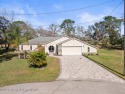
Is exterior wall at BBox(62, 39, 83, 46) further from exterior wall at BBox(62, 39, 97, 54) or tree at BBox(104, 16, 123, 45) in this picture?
tree at BBox(104, 16, 123, 45)

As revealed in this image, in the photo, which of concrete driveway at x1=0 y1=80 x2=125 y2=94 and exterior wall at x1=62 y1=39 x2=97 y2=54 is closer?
concrete driveway at x1=0 y1=80 x2=125 y2=94

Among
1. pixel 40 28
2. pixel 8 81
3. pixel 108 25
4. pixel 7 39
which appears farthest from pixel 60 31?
pixel 8 81

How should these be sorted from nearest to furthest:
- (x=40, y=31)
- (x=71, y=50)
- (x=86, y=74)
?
1. (x=86, y=74)
2. (x=71, y=50)
3. (x=40, y=31)

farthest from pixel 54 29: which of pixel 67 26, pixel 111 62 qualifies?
pixel 111 62

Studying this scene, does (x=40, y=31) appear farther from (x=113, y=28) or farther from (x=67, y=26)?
(x=113, y=28)

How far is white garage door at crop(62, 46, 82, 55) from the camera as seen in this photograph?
124 feet

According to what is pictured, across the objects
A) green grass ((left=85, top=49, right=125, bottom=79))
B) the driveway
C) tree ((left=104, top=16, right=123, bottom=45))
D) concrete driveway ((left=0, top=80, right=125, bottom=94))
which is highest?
tree ((left=104, top=16, right=123, bottom=45))

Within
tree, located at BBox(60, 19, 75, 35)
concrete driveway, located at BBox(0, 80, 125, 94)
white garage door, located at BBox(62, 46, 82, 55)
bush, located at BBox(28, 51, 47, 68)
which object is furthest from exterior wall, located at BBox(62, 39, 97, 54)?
tree, located at BBox(60, 19, 75, 35)

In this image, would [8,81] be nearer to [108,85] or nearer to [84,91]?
[84,91]

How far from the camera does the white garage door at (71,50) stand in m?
37.7

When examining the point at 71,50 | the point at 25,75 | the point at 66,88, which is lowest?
the point at 66,88

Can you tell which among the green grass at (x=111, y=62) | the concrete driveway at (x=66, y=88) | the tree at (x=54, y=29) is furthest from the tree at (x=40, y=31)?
the concrete driveway at (x=66, y=88)

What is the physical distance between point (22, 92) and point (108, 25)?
191ft

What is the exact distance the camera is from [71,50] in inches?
1490
